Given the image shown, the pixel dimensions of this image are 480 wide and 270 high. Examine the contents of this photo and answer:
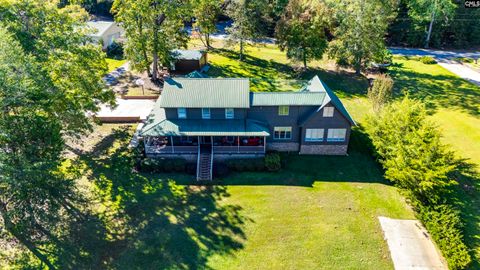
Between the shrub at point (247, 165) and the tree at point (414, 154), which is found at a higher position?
the tree at point (414, 154)

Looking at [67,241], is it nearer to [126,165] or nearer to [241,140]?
[126,165]

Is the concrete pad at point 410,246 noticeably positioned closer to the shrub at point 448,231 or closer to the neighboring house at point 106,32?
the shrub at point 448,231

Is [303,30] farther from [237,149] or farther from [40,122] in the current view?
[40,122]

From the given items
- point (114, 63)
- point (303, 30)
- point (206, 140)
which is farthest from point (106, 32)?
point (206, 140)

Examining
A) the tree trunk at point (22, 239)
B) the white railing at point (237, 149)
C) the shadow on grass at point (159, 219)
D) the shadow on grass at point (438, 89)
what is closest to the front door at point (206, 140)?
the white railing at point (237, 149)

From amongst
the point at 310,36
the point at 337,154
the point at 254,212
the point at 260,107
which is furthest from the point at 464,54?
the point at 254,212

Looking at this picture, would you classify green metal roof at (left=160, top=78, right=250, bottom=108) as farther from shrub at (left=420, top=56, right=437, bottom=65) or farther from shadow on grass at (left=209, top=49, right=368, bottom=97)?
shrub at (left=420, top=56, right=437, bottom=65)
